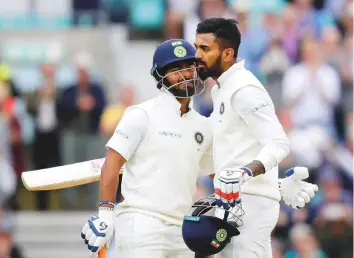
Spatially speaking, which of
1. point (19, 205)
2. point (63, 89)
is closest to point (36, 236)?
point (19, 205)

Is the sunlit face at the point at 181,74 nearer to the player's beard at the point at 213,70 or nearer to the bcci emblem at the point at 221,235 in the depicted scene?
the player's beard at the point at 213,70

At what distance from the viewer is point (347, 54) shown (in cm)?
1447

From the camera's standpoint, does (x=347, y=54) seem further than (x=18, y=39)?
No

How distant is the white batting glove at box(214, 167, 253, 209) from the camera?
726 centimetres

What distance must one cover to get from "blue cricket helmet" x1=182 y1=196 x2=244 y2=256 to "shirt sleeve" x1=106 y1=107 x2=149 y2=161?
532 millimetres

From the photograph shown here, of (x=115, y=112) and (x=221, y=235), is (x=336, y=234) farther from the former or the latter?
(x=221, y=235)

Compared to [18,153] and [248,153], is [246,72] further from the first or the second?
[18,153]

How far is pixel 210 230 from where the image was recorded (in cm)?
761

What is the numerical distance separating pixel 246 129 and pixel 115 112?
6.17 m

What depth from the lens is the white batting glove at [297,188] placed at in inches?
313

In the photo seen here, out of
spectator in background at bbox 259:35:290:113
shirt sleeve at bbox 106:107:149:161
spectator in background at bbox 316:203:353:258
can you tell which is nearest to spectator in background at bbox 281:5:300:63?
spectator in background at bbox 259:35:290:113

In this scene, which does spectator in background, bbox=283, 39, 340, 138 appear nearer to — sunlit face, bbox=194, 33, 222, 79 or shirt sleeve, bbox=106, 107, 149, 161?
sunlit face, bbox=194, 33, 222, 79

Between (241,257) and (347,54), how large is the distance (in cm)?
712

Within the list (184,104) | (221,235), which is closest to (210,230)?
(221,235)
